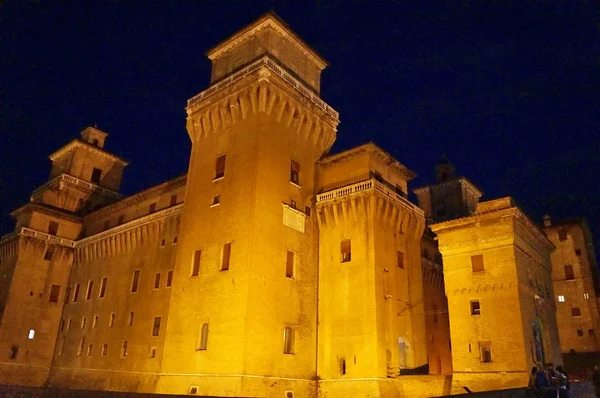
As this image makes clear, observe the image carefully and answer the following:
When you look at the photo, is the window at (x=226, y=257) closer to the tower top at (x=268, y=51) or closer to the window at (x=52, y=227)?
the tower top at (x=268, y=51)

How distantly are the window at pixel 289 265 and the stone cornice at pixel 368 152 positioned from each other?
832 cm

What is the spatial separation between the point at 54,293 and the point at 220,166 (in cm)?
2746

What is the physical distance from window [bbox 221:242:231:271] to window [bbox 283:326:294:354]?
553cm

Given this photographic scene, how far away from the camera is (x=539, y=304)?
96.3 ft

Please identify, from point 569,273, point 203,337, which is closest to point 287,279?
point 203,337

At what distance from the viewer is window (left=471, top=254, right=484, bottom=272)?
2843 cm

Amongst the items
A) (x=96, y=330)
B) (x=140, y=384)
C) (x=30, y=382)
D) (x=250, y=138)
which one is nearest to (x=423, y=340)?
(x=250, y=138)

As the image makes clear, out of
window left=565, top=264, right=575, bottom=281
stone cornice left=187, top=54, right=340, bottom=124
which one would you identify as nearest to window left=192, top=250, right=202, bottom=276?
stone cornice left=187, top=54, right=340, bottom=124

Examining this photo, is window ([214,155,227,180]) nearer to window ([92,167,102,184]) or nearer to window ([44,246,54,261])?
window ([44,246,54,261])

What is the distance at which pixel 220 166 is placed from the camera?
35.9m

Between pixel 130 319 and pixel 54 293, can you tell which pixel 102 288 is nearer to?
pixel 130 319

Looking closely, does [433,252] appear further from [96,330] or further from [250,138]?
[96,330]

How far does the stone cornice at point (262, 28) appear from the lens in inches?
1468

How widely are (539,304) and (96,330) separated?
37.3m
